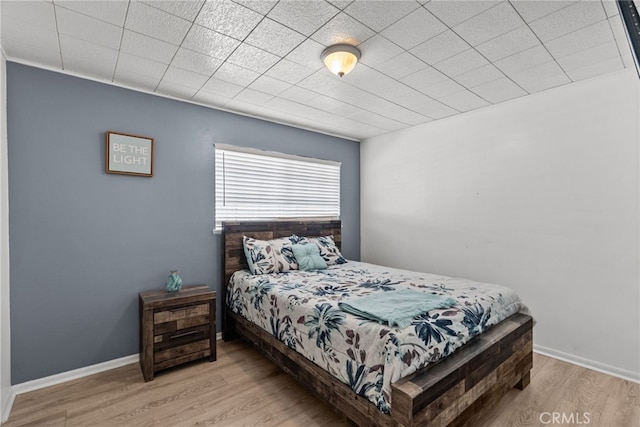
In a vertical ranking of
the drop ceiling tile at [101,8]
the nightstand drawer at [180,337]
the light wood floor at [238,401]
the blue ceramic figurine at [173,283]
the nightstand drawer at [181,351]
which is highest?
the drop ceiling tile at [101,8]

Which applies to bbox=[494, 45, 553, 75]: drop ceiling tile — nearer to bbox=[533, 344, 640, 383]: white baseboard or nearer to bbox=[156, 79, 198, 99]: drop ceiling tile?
bbox=[533, 344, 640, 383]: white baseboard

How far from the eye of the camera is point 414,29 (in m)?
1.95

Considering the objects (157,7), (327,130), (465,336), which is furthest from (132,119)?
(465,336)

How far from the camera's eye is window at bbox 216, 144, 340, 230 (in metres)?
3.36

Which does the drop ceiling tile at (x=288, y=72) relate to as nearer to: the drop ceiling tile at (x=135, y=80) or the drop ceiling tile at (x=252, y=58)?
the drop ceiling tile at (x=252, y=58)

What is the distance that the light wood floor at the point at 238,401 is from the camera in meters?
1.97

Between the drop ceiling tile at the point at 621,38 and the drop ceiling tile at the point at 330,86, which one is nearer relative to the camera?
the drop ceiling tile at the point at 621,38

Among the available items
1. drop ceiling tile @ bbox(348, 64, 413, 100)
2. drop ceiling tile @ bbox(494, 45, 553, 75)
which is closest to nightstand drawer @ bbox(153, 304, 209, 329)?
drop ceiling tile @ bbox(348, 64, 413, 100)

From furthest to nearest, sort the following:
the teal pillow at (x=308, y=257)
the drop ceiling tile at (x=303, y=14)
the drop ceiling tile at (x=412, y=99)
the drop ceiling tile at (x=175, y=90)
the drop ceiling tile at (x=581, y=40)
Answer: the teal pillow at (x=308, y=257), the drop ceiling tile at (x=412, y=99), the drop ceiling tile at (x=175, y=90), the drop ceiling tile at (x=581, y=40), the drop ceiling tile at (x=303, y=14)

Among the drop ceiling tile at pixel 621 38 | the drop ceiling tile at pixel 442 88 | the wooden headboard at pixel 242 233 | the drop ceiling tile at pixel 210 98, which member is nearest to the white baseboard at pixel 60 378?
the wooden headboard at pixel 242 233

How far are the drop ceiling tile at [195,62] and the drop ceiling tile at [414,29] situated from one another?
1307 mm

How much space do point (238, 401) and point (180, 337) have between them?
0.79 m

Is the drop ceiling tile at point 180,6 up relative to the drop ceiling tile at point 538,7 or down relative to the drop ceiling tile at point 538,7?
down

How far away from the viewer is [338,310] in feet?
6.60
